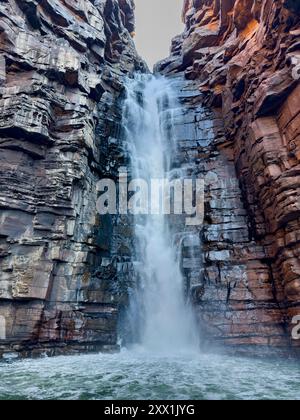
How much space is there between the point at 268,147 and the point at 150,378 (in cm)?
1178

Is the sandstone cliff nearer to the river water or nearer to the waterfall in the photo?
the river water

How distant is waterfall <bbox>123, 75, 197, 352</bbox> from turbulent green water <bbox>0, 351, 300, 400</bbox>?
7.77 ft

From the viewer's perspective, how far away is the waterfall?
14820 mm

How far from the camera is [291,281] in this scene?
12.5 metres

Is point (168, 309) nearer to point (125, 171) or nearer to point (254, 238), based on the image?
point (254, 238)

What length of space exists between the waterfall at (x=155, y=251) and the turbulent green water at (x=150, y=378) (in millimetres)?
2368

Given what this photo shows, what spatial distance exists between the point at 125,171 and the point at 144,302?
856 centimetres

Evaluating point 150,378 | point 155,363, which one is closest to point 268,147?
point 155,363

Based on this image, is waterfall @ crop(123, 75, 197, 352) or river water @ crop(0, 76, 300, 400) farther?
waterfall @ crop(123, 75, 197, 352)

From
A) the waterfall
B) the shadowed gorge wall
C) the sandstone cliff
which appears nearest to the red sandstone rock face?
the shadowed gorge wall

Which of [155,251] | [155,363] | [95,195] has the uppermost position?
[95,195]

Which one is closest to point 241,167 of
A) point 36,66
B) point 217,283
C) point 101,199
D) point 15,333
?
point 217,283

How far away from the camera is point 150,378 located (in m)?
9.12

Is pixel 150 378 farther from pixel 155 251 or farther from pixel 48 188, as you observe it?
pixel 48 188
